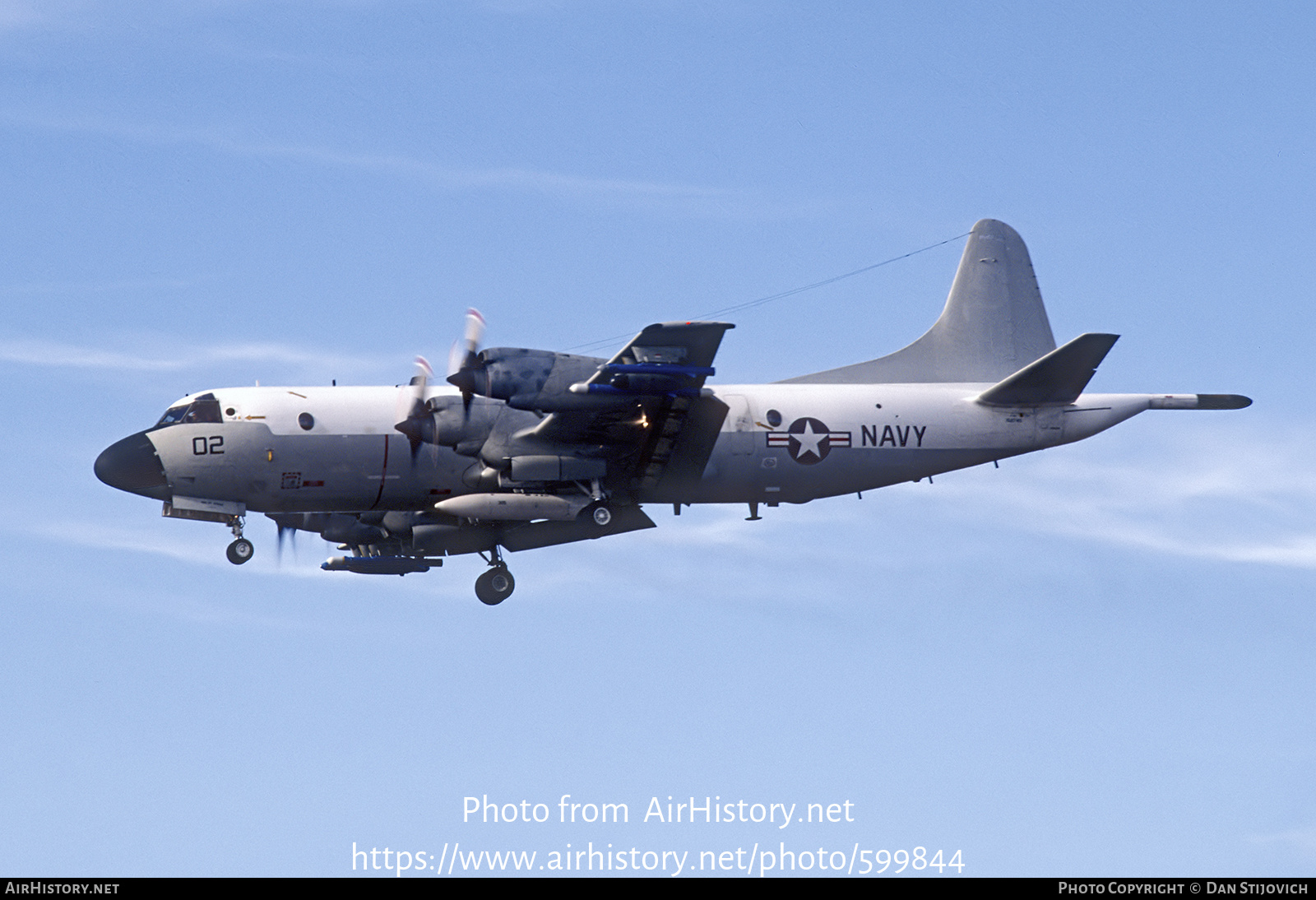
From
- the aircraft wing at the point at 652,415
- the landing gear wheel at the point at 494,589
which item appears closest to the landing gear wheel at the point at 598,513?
the aircraft wing at the point at 652,415

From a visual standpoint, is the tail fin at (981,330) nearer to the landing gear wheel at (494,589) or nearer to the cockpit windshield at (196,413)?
the landing gear wheel at (494,589)

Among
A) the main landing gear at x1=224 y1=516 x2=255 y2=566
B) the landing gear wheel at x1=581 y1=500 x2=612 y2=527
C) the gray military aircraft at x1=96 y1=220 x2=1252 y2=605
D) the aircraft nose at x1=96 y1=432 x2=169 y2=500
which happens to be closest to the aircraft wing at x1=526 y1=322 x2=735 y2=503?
the gray military aircraft at x1=96 y1=220 x2=1252 y2=605

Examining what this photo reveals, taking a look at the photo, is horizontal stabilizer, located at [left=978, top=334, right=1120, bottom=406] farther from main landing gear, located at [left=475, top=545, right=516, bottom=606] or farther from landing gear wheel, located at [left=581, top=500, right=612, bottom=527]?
main landing gear, located at [left=475, top=545, right=516, bottom=606]

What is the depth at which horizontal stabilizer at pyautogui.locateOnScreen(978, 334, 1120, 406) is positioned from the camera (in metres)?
31.1

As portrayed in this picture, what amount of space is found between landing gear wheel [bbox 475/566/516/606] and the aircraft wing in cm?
333

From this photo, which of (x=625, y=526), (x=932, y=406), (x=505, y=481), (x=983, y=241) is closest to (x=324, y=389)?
(x=505, y=481)

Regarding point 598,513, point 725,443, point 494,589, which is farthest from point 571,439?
point 494,589

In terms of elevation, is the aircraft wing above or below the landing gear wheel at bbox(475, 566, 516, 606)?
above

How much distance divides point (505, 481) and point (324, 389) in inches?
151

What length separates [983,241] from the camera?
35469 mm

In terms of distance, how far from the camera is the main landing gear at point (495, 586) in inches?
1283

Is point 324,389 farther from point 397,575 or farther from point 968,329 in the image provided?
point 968,329
